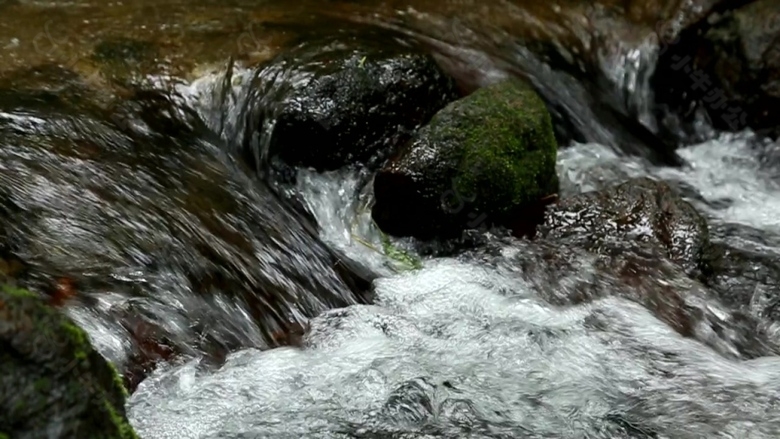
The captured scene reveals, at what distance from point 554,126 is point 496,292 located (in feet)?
6.95

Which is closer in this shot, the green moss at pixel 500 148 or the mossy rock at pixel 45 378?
the mossy rock at pixel 45 378

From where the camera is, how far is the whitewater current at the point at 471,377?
2844 mm

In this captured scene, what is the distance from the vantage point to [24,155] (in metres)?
4.01

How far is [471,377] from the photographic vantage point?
10.6 ft

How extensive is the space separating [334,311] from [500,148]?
4.91 feet

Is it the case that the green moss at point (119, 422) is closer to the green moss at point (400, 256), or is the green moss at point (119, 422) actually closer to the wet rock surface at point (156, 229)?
the wet rock surface at point (156, 229)

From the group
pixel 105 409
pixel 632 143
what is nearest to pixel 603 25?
pixel 632 143

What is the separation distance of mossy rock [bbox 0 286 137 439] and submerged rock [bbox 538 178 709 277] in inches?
129

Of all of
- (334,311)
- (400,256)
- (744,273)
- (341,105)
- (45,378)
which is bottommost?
(744,273)

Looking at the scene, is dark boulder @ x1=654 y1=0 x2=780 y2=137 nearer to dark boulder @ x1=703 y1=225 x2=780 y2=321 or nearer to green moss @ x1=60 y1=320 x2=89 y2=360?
dark boulder @ x1=703 y1=225 x2=780 y2=321

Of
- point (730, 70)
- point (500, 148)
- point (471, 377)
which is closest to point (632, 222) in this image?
point (500, 148)

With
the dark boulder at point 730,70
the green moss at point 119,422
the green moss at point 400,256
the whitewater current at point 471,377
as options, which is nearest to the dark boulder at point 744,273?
the whitewater current at point 471,377

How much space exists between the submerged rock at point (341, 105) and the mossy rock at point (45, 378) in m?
3.27

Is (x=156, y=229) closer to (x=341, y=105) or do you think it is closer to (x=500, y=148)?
(x=341, y=105)
